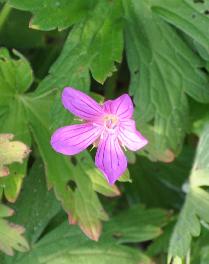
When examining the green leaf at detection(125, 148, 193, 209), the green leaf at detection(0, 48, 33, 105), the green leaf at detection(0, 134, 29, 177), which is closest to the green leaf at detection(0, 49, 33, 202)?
the green leaf at detection(0, 48, 33, 105)

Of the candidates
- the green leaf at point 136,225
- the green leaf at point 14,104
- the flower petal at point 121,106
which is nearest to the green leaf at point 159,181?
the green leaf at point 136,225

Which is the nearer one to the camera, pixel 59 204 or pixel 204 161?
pixel 204 161

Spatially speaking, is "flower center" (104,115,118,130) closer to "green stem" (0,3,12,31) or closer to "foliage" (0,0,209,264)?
"foliage" (0,0,209,264)

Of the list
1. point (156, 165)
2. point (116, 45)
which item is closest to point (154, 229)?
point (156, 165)

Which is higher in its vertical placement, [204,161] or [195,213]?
[204,161]

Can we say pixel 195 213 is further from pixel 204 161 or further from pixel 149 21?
pixel 149 21

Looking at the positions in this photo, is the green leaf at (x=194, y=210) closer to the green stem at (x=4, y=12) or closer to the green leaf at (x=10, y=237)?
the green leaf at (x=10, y=237)
